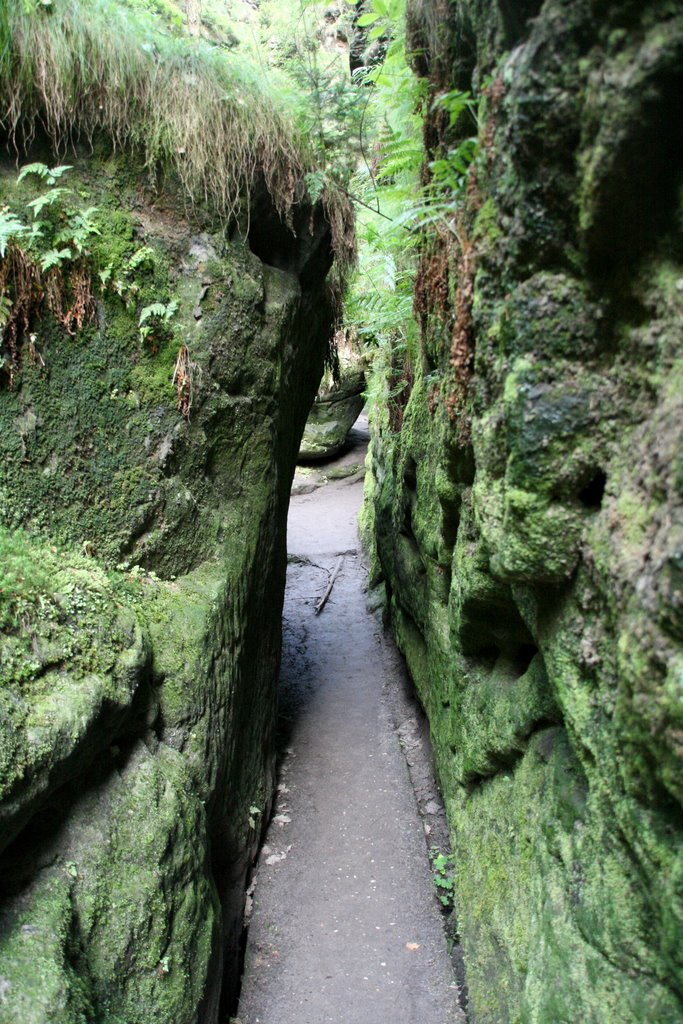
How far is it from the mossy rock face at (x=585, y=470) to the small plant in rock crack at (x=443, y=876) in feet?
5.15

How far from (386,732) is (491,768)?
390 cm

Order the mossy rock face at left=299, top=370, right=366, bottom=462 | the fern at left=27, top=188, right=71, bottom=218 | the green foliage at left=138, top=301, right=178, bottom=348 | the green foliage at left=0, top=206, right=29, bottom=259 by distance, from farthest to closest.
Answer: the mossy rock face at left=299, top=370, right=366, bottom=462 → the green foliage at left=138, top=301, right=178, bottom=348 → the fern at left=27, top=188, right=71, bottom=218 → the green foliage at left=0, top=206, right=29, bottom=259

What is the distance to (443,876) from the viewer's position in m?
5.45

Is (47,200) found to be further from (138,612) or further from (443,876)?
(443,876)

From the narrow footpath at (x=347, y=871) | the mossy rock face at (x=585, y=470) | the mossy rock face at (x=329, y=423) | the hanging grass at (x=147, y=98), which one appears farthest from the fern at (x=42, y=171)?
the mossy rock face at (x=329, y=423)

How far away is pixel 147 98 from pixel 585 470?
4.68 meters

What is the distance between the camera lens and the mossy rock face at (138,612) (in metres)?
3.33

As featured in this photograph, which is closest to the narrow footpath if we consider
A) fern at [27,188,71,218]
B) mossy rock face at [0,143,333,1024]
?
mossy rock face at [0,143,333,1024]

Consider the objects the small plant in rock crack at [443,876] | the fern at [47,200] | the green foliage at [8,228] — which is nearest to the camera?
the green foliage at [8,228]

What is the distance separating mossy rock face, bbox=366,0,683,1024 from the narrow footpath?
1.30 m

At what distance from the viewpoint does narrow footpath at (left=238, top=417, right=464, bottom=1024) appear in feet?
15.0

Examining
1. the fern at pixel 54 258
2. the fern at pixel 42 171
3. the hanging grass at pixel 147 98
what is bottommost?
the fern at pixel 54 258

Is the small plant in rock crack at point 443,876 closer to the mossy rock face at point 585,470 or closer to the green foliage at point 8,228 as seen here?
the mossy rock face at point 585,470

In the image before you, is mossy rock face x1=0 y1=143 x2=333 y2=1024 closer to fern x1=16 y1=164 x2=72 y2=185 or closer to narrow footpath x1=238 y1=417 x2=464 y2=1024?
fern x1=16 y1=164 x2=72 y2=185
